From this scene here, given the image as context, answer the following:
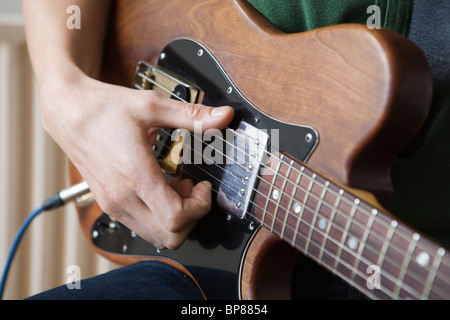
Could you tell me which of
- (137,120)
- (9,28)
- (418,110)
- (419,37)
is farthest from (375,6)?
(9,28)

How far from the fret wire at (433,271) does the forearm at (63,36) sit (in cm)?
59

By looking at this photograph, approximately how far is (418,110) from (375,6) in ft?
0.62

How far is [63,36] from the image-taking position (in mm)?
817

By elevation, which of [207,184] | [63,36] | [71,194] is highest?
[63,36]

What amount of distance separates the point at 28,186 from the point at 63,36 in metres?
0.77

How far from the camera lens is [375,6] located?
0.59 metres

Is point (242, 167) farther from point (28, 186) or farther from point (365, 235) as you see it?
point (28, 186)

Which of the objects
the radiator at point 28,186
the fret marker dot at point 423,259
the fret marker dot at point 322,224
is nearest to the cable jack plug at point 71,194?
the radiator at point 28,186

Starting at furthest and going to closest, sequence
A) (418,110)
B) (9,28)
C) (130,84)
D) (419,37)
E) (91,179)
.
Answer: (9,28) → (130,84) → (91,179) → (419,37) → (418,110)

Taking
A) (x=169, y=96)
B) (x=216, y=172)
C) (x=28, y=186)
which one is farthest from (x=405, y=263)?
(x=28, y=186)

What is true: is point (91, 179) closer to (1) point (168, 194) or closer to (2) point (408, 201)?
(1) point (168, 194)

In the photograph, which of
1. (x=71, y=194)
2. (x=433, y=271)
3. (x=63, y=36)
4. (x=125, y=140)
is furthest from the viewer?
(x=71, y=194)

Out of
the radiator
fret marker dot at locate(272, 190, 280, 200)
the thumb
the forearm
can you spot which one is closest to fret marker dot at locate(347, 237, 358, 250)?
fret marker dot at locate(272, 190, 280, 200)

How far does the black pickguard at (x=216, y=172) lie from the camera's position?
539 millimetres
